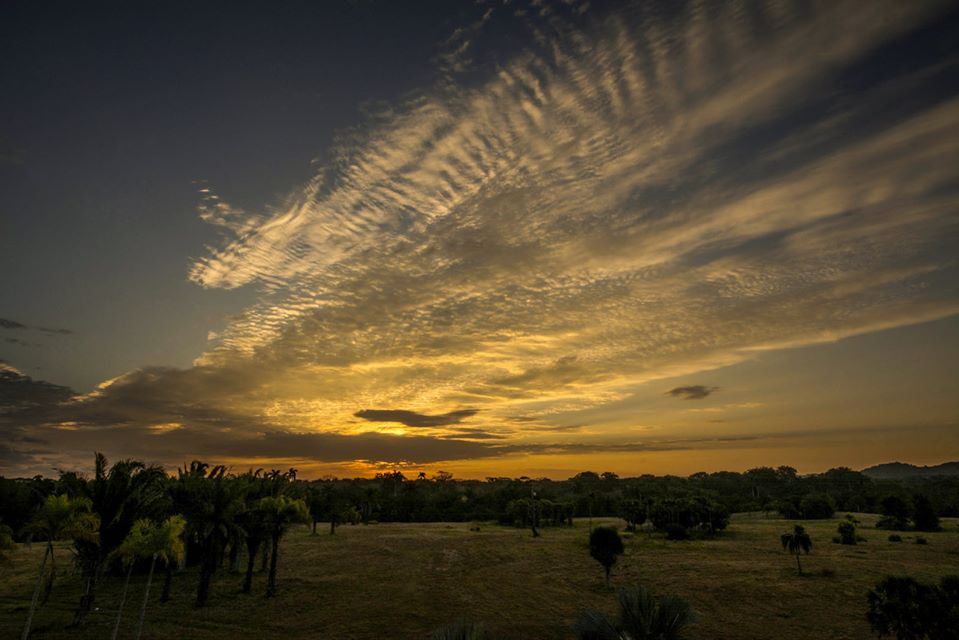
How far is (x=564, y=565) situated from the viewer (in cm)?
5275

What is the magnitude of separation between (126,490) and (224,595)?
1553cm

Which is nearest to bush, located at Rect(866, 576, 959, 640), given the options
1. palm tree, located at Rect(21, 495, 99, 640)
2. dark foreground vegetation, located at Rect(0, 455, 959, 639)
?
dark foreground vegetation, located at Rect(0, 455, 959, 639)

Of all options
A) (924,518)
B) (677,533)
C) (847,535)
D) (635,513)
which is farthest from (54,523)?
(924,518)

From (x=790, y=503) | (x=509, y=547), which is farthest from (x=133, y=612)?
(x=790, y=503)

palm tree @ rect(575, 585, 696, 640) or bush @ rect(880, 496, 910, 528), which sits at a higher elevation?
palm tree @ rect(575, 585, 696, 640)

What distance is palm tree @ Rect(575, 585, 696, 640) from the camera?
52.2ft

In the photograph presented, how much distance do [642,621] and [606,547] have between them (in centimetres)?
2685

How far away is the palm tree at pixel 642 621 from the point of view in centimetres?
1592

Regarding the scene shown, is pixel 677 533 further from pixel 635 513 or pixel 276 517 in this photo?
pixel 276 517

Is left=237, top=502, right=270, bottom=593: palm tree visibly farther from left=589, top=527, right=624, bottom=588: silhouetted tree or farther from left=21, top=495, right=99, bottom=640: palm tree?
left=589, top=527, right=624, bottom=588: silhouetted tree

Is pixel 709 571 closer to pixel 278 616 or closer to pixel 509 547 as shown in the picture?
pixel 509 547

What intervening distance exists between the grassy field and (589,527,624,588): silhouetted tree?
264 cm

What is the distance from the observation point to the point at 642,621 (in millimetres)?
16078

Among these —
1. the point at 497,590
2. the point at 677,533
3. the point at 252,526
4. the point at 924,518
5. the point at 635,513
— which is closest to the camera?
the point at 252,526
